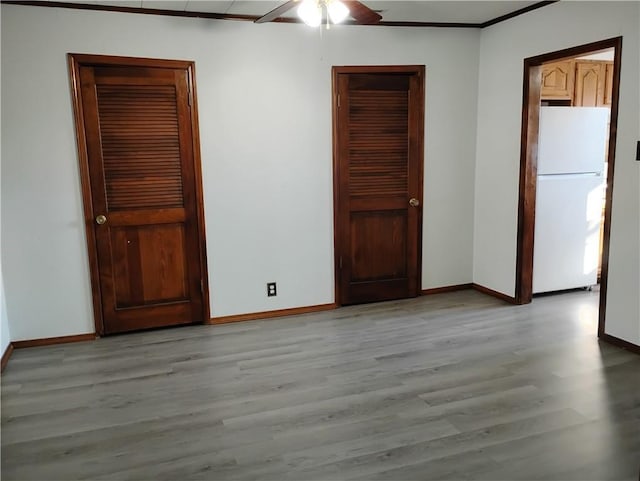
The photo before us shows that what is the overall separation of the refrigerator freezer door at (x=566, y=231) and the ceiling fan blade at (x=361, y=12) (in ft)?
7.39

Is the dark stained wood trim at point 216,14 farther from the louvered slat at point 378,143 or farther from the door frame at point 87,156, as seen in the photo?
the louvered slat at point 378,143

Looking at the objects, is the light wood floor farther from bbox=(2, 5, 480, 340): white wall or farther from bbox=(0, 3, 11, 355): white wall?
bbox=(2, 5, 480, 340): white wall

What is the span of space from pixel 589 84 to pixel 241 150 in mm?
3461

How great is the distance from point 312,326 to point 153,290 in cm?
127

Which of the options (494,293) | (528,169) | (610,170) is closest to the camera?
(610,170)

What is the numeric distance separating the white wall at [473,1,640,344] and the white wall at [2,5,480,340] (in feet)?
0.50

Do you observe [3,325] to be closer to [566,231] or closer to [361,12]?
[361,12]

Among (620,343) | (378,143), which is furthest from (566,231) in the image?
(378,143)

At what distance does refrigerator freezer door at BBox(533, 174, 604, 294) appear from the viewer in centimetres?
452

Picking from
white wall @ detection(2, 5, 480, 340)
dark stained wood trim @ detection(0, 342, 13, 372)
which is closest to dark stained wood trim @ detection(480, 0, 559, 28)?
white wall @ detection(2, 5, 480, 340)

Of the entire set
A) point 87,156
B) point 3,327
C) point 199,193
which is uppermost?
point 87,156

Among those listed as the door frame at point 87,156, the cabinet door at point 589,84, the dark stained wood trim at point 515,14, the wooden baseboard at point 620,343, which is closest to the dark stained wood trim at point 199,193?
the door frame at point 87,156

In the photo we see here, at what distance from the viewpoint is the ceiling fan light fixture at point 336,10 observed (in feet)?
8.95

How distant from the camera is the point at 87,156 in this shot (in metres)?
3.70
